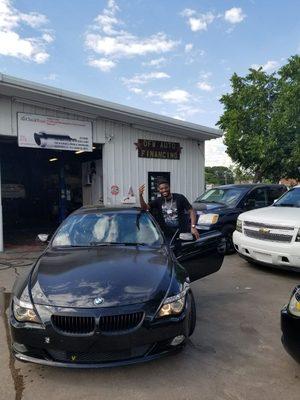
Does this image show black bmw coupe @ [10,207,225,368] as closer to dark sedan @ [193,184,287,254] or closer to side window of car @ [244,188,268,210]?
dark sedan @ [193,184,287,254]

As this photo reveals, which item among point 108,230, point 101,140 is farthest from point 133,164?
point 108,230

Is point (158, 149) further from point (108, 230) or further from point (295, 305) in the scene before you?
point (295, 305)

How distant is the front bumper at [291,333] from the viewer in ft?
10.8

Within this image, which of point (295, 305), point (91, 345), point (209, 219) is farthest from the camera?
point (209, 219)

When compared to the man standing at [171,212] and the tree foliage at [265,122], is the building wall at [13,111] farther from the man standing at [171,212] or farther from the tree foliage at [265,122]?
the tree foliage at [265,122]

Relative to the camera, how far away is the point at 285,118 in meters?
21.4

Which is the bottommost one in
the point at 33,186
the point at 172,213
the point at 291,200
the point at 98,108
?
the point at 172,213

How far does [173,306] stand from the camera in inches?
→ 136

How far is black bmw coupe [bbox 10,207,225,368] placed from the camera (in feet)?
10.5

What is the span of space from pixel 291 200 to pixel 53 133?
6.32m

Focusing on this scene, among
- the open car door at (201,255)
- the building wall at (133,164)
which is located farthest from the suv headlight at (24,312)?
the building wall at (133,164)

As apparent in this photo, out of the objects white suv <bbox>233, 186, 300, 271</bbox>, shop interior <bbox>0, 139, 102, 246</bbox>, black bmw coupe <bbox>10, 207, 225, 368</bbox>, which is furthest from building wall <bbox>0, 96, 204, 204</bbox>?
black bmw coupe <bbox>10, 207, 225, 368</bbox>

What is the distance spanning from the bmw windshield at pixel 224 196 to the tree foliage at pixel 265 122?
1180cm

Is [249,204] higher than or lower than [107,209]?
lower
